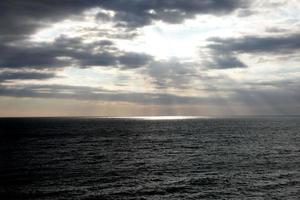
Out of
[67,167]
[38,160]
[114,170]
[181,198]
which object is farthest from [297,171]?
[38,160]

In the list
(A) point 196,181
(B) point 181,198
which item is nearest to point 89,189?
(B) point 181,198

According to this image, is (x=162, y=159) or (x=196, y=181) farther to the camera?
(x=162, y=159)

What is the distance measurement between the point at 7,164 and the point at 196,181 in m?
33.7

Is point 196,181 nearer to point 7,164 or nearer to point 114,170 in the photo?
point 114,170

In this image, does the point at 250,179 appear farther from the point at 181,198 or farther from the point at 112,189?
the point at 112,189

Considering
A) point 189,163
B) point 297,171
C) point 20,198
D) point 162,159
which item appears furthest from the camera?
point 162,159

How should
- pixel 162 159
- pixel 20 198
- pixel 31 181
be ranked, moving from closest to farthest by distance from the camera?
pixel 20 198, pixel 31 181, pixel 162 159

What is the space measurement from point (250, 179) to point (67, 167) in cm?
2930

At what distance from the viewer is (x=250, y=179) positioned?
156ft

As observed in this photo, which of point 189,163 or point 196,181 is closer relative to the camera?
point 196,181

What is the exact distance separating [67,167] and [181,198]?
85.8 ft

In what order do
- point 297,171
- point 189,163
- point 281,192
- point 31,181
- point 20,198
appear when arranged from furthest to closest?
1. point 189,163
2. point 297,171
3. point 31,181
4. point 281,192
5. point 20,198

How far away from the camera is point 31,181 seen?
45.8 meters

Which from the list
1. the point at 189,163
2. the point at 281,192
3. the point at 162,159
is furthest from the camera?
the point at 162,159
